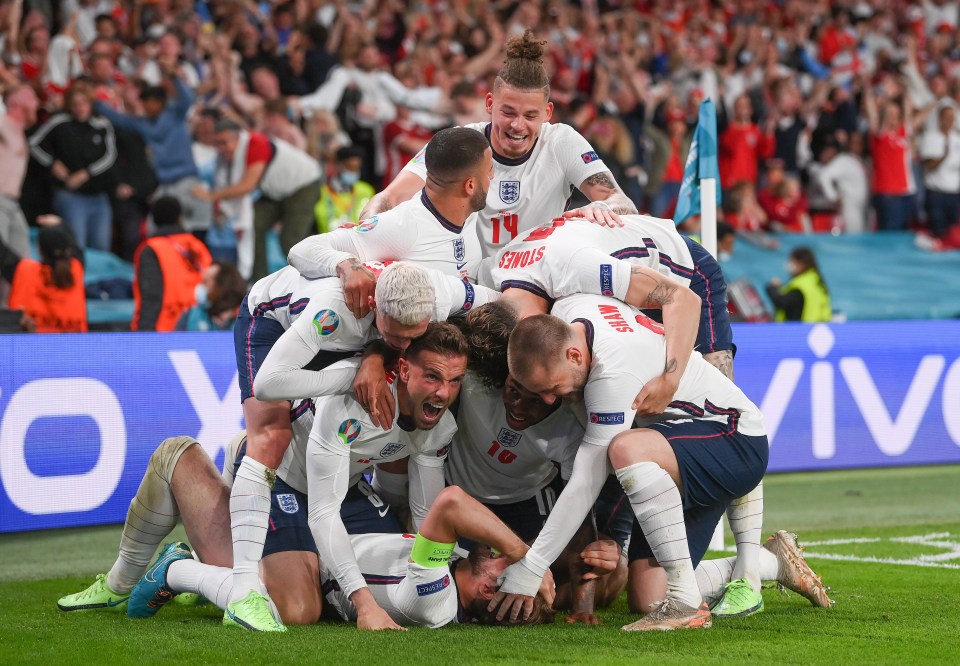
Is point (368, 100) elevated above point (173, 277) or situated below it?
above

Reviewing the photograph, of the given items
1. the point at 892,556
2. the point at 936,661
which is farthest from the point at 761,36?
the point at 936,661

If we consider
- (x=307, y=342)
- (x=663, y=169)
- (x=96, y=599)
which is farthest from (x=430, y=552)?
(x=663, y=169)

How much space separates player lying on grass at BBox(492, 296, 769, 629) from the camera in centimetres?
496

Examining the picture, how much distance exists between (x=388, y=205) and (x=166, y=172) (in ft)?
20.4

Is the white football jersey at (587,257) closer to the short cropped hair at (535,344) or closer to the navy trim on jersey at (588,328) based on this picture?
the navy trim on jersey at (588,328)

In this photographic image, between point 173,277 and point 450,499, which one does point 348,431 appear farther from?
point 173,277

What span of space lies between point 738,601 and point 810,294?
7922 mm

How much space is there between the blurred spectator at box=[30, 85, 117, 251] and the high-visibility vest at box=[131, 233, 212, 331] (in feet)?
5.57

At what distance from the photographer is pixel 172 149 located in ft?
39.2

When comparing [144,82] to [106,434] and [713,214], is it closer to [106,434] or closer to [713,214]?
[106,434]

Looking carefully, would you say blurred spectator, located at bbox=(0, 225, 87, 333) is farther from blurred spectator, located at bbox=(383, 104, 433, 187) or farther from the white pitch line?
the white pitch line

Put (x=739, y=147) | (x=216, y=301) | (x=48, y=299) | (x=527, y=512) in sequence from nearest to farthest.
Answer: (x=527, y=512) < (x=48, y=299) < (x=216, y=301) < (x=739, y=147)

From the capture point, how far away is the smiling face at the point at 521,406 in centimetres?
523

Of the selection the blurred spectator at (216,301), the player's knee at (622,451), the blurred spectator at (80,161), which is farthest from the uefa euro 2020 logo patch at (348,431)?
the blurred spectator at (80,161)
